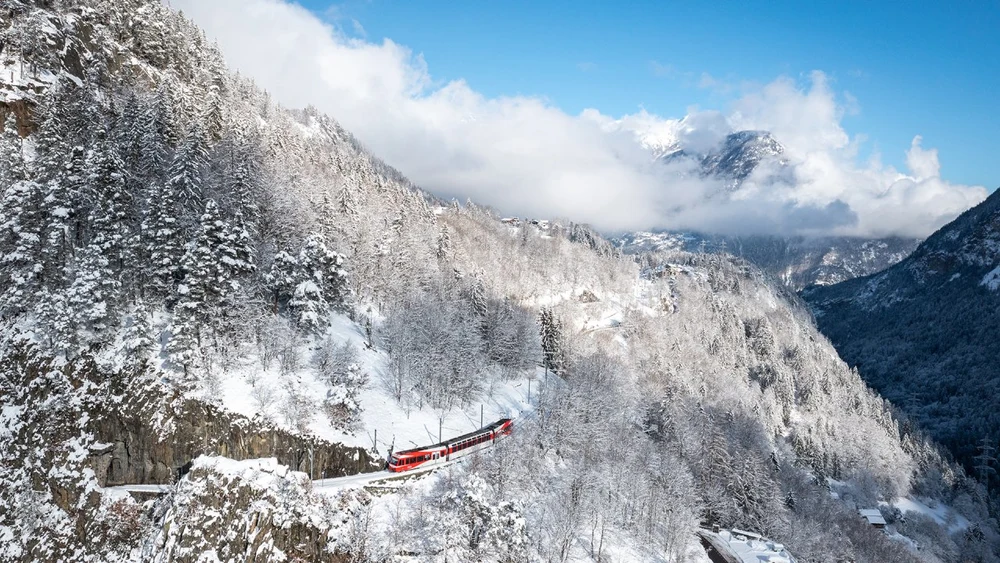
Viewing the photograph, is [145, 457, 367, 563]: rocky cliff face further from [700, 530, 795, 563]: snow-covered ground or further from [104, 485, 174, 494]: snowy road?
[700, 530, 795, 563]: snow-covered ground

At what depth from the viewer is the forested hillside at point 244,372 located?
124 feet

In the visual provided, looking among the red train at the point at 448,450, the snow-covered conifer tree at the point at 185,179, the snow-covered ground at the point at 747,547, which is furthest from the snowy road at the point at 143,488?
the snow-covered ground at the point at 747,547

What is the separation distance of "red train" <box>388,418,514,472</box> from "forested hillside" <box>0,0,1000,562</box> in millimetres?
2241

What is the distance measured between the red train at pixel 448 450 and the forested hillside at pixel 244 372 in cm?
224

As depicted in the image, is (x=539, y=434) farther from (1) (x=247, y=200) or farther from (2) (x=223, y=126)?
(2) (x=223, y=126)

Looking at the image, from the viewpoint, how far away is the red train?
145 ft

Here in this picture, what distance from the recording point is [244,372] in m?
46.2

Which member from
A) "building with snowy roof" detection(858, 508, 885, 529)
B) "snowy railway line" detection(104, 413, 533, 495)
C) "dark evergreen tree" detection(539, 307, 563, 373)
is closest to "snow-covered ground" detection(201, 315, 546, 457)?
"snowy railway line" detection(104, 413, 533, 495)

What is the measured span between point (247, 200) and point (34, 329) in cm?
2235

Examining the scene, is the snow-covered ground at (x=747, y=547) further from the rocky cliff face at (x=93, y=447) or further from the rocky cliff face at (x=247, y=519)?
the rocky cliff face at (x=247, y=519)

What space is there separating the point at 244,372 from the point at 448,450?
21.0m

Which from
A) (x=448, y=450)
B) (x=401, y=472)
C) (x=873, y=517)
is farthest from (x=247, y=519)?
(x=873, y=517)

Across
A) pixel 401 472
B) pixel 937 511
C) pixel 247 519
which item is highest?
pixel 401 472

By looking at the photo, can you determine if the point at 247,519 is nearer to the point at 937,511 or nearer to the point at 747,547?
the point at 747,547
